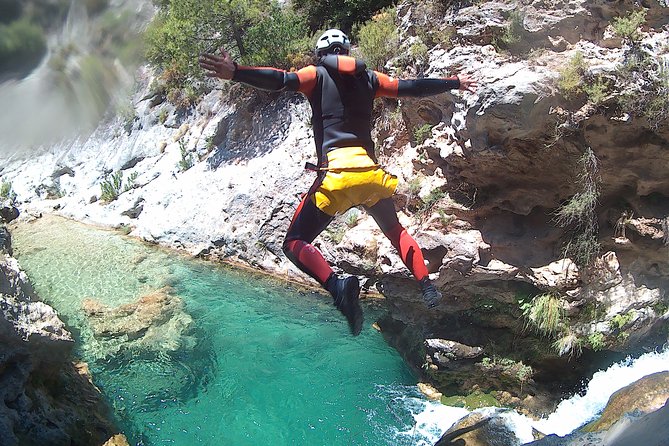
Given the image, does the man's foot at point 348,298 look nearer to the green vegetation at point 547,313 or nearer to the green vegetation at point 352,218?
the green vegetation at point 547,313

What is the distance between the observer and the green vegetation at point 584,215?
17.2ft

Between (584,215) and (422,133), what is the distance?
2331 mm

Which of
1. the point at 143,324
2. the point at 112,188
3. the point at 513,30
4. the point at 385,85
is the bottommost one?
the point at 143,324

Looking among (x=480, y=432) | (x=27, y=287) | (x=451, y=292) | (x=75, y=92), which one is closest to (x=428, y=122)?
(x=451, y=292)

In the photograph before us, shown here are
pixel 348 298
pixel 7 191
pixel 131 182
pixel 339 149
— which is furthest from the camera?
pixel 7 191

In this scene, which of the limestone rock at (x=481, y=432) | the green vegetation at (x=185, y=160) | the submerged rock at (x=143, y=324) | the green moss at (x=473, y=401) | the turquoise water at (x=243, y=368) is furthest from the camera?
the green vegetation at (x=185, y=160)

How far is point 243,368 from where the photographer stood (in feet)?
22.7

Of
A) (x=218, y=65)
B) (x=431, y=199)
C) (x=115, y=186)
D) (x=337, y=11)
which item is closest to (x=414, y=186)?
(x=431, y=199)

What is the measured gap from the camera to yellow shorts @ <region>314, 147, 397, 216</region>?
14.0 ft

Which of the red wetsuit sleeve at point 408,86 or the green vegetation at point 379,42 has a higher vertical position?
the red wetsuit sleeve at point 408,86

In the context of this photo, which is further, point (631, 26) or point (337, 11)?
point (337, 11)

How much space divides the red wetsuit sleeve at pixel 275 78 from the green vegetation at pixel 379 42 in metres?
4.12

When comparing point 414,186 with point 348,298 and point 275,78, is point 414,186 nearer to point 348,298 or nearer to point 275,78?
point 348,298

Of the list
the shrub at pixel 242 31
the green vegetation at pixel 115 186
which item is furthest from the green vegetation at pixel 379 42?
the green vegetation at pixel 115 186
